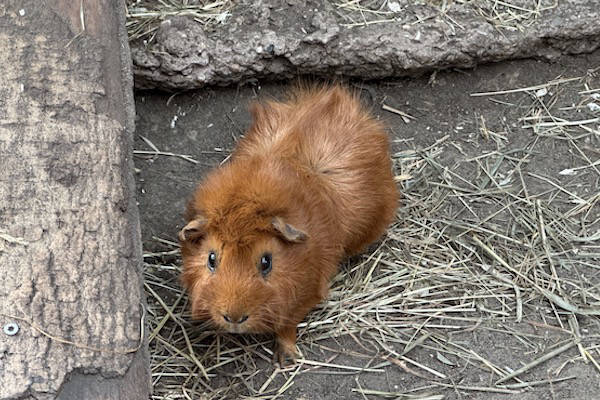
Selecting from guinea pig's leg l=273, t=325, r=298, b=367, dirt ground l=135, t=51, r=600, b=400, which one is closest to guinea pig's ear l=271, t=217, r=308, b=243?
guinea pig's leg l=273, t=325, r=298, b=367

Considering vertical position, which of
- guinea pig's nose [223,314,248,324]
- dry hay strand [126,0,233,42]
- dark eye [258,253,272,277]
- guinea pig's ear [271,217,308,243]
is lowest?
guinea pig's nose [223,314,248,324]

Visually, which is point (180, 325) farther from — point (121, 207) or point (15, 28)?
point (15, 28)

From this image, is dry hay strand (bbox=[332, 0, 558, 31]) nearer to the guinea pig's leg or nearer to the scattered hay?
the scattered hay

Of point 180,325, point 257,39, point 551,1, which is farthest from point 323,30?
point 180,325

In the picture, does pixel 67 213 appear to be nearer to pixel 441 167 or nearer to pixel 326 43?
pixel 326 43

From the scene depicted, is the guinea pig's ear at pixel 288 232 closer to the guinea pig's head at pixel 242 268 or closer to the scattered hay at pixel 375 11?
the guinea pig's head at pixel 242 268

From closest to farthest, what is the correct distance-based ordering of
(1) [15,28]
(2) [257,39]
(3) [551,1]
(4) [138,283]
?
1. (4) [138,283]
2. (1) [15,28]
3. (2) [257,39]
4. (3) [551,1]

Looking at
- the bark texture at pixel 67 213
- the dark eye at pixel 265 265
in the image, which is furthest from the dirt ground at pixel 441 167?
the bark texture at pixel 67 213

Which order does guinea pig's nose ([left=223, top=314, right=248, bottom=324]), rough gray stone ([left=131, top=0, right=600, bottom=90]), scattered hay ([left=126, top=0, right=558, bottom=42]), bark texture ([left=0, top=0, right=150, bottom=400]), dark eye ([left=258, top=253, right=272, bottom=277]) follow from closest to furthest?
bark texture ([left=0, top=0, right=150, bottom=400]) < guinea pig's nose ([left=223, top=314, right=248, bottom=324]) < dark eye ([left=258, top=253, right=272, bottom=277]) < rough gray stone ([left=131, top=0, right=600, bottom=90]) < scattered hay ([left=126, top=0, right=558, bottom=42])
